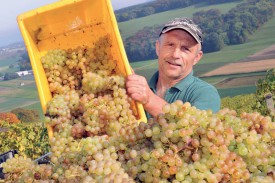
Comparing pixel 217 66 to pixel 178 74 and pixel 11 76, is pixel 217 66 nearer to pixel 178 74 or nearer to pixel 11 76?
pixel 11 76

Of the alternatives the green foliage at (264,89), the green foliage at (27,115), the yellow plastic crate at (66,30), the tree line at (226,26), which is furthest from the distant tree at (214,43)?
the yellow plastic crate at (66,30)

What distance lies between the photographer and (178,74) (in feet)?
10.1

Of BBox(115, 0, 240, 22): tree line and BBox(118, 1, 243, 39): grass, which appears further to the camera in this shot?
BBox(115, 0, 240, 22): tree line

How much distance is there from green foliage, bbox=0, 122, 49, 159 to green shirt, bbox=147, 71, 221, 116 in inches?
252

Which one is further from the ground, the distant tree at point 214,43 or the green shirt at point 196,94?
the green shirt at point 196,94

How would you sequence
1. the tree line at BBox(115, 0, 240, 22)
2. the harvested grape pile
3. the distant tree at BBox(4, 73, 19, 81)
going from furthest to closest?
1. the tree line at BBox(115, 0, 240, 22)
2. the distant tree at BBox(4, 73, 19, 81)
3. the harvested grape pile

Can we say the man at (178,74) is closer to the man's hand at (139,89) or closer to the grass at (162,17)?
the man's hand at (139,89)

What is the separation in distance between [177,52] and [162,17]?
53400 mm

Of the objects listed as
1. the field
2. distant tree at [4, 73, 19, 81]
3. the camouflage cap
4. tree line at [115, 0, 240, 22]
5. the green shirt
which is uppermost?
the camouflage cap

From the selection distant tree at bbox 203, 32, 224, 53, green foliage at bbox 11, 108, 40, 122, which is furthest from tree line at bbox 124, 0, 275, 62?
green foliage at bbox 11, 108, 40, 122

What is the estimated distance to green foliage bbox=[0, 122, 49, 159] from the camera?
357 inches

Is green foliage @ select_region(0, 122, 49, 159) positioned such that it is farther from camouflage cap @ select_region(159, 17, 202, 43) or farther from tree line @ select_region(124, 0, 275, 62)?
tree line @ select_region(124, 0, 275, 62)

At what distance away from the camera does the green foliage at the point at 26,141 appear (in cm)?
906

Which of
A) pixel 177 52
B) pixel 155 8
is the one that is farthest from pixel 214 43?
pixel 177 52
